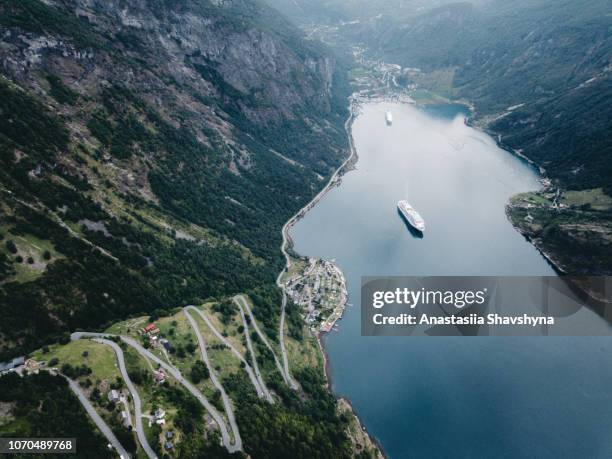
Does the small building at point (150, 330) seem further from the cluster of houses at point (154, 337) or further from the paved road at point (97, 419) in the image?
the paved road at point (97, 419)

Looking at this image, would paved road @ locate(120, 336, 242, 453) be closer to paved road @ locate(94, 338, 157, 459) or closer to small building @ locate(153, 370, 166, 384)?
small building @ locate(153, 370, 166, 384)

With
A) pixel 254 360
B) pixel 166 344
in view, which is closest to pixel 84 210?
pixel 166 344

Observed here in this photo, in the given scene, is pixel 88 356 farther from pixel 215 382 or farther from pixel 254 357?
pixel 254 357

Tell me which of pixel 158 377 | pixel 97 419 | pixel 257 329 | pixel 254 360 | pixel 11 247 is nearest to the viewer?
pixel 97 419

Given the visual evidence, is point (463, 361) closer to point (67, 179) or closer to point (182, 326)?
point (182, 326)

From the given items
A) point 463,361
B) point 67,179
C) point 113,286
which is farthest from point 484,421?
point 67,179

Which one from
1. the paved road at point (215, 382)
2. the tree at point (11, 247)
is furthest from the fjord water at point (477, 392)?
the tree at point (11, 247)
